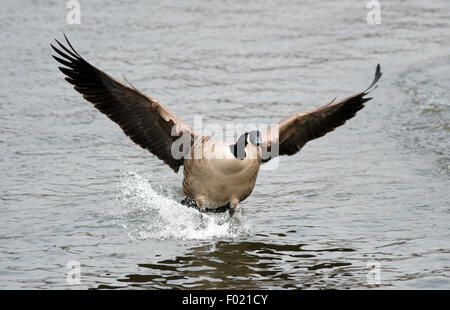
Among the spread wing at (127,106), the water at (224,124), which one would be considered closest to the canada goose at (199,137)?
the spread wing at (127,106)

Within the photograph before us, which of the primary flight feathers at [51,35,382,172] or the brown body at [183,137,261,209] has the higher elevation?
the primary flight feathers at [51,35,382,172]

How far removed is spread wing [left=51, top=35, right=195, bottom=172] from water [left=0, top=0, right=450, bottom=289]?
741mm

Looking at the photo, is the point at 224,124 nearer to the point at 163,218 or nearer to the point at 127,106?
the point at 163,218

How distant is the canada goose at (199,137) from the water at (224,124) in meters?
0.35

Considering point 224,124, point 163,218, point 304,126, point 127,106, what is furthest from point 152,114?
point 224,124

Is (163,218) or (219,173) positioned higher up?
(219,173)

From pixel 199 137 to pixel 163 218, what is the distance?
859mm

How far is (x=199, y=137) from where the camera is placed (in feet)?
24.4

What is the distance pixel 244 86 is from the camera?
11547 mm

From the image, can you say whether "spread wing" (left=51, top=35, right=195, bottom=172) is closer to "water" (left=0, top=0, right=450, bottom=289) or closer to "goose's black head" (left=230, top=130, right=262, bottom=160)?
"goose's black head" (left=230, top=130, right=262, bottom=160)

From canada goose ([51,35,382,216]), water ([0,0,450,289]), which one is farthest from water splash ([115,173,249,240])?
canada goose ([51,35,382,216])

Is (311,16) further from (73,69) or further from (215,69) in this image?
(73,69)

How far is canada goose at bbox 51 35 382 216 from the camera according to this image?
6.99m

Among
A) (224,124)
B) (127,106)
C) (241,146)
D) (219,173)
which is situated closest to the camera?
(241,146)
